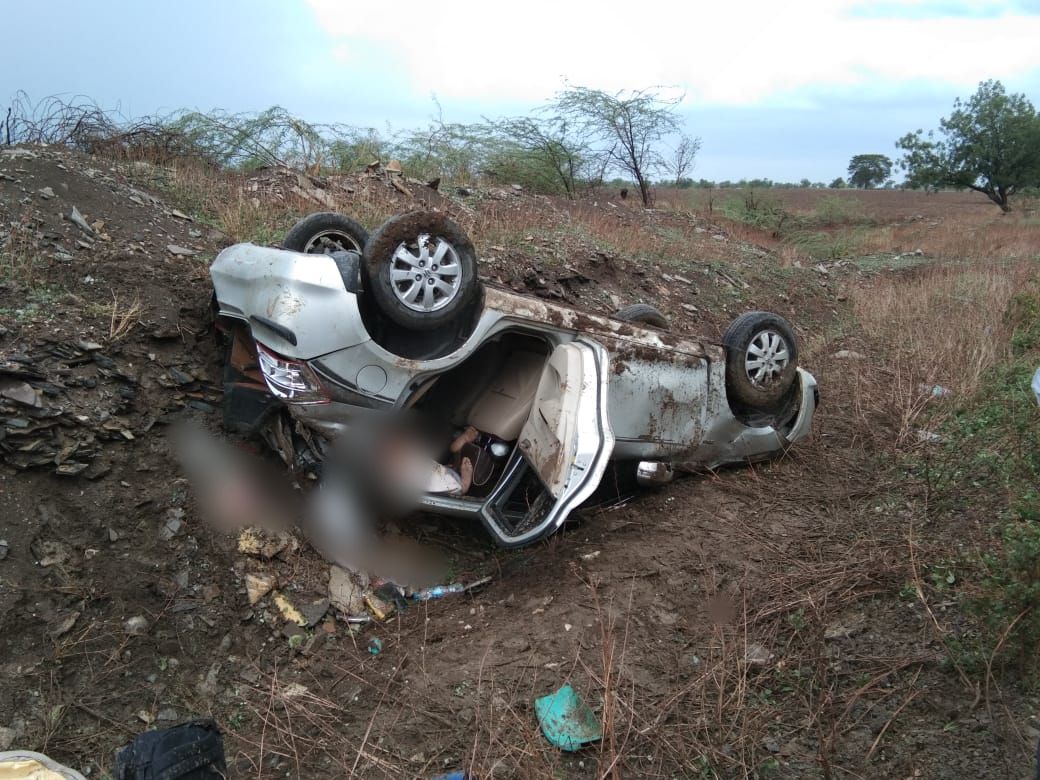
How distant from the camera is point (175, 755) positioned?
2.33m

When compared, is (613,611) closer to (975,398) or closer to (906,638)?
(906,638)

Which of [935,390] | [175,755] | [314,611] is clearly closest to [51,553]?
[314,611]

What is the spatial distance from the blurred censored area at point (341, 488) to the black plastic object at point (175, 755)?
5.01ft

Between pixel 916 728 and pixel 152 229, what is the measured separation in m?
5.53

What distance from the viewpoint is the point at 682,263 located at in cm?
1042

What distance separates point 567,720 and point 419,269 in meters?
2.12

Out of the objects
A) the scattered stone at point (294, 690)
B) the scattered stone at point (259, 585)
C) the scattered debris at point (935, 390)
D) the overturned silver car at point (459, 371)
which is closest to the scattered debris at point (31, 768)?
the scattered stone at point (294, 690)

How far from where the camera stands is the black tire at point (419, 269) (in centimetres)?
367

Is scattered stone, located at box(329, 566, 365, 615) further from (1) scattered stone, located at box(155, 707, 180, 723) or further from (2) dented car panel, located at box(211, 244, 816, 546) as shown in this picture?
(1) scattered stone, located at box(155, 707, 180, 723)

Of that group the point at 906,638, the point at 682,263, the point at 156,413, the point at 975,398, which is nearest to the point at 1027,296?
the point at 975,398

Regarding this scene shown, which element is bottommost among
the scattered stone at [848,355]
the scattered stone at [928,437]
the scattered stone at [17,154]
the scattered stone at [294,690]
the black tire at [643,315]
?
the scattered stone at [294,690]

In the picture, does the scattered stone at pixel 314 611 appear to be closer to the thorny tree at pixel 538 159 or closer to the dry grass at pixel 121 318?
the dry grass at pixel 121 318

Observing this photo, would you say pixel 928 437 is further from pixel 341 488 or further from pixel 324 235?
pixel 324 235

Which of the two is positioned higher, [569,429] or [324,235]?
[324,235]
